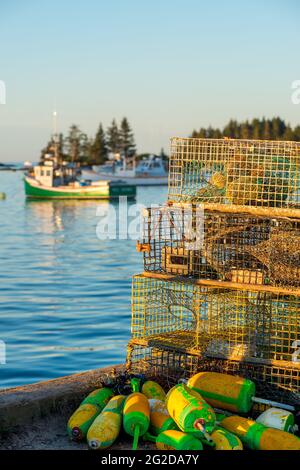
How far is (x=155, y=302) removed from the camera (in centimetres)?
622

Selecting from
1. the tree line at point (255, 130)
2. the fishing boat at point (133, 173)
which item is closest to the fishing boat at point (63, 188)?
the fishing boat at point (133, 173)

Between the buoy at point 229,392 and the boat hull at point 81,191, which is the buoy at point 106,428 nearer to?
the buoy at point 229,392

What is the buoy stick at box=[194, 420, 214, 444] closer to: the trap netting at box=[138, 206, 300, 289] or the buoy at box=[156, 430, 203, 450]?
the buoy at box=[156, 430, 203, 450]

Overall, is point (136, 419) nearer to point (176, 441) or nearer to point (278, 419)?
point (176, 441)

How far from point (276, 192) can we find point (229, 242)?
0.49 meters

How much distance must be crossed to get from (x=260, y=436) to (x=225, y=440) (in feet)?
0.80

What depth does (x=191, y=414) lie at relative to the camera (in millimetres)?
4602

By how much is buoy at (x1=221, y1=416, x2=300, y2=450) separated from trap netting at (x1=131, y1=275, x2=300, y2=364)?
0.79 m

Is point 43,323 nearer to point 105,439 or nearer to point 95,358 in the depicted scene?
point 95,358

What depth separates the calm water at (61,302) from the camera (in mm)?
10156

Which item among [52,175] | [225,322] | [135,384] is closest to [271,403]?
[135,384]

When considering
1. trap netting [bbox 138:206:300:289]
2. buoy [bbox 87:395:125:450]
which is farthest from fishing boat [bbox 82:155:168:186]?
buoy [bbox 87:395:125:450]

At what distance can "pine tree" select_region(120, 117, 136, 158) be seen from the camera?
109 meters

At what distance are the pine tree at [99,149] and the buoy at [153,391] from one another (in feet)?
335
